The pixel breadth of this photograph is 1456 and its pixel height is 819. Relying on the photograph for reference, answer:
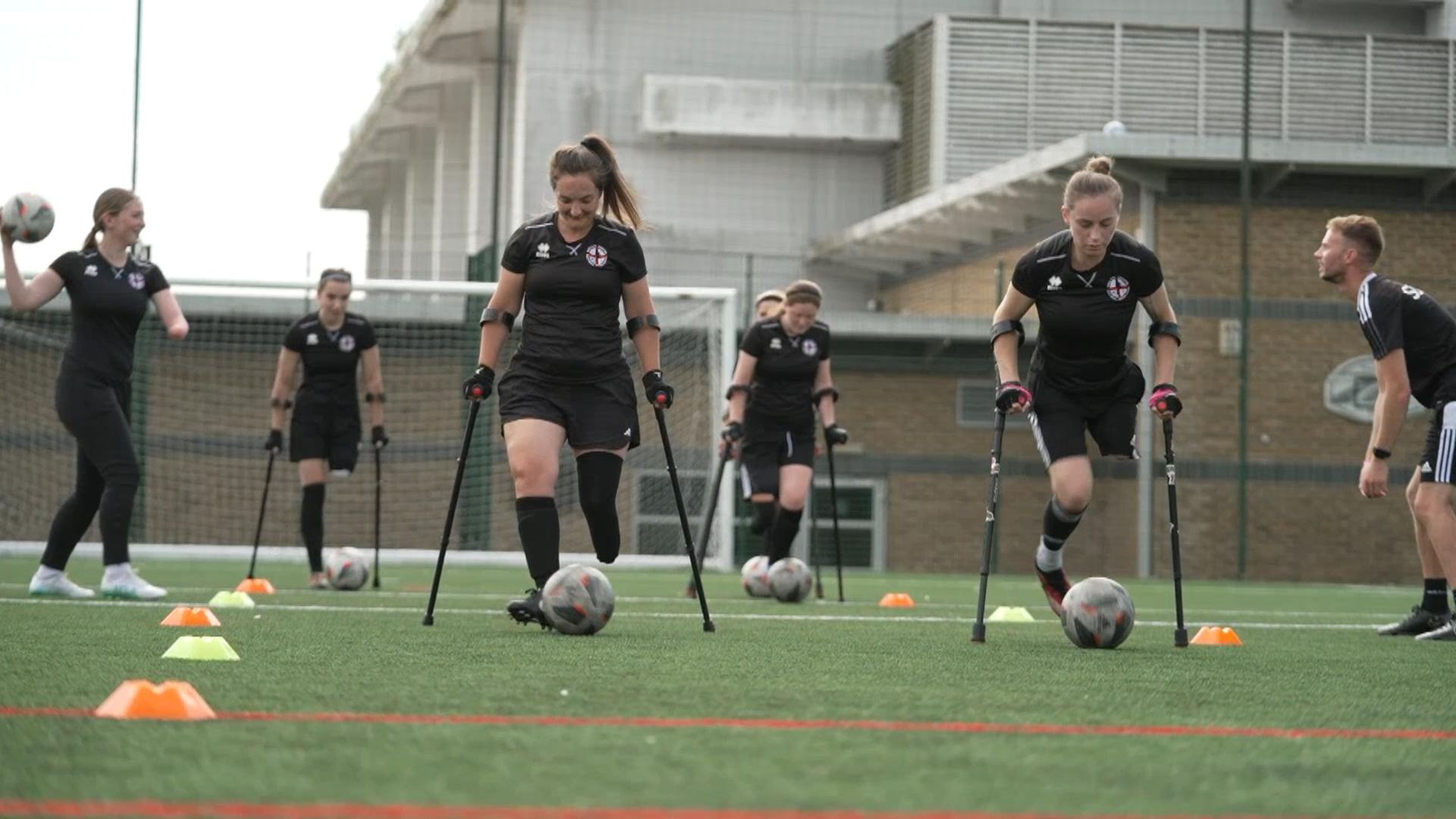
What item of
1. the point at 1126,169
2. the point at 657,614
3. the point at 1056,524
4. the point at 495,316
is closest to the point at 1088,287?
the point at 1056,524

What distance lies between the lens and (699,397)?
856 inches

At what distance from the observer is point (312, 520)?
1334 centimetres

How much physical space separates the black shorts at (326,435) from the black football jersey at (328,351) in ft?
0.19

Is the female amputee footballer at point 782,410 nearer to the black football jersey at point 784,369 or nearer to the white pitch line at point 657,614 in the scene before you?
the black football jersey at point 784,369

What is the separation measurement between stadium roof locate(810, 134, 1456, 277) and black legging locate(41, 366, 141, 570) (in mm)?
15321

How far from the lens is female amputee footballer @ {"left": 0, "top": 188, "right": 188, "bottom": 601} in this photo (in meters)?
10.0

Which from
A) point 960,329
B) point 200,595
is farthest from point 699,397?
point 200,595

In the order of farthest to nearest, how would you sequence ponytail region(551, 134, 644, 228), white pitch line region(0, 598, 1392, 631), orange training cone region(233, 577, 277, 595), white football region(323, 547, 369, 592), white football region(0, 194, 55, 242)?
white football region(323, 547, 369, 592) < orange training cone region(233, 577, 277, 595) < white pitch line region(0, 598, 1392, 631) < white football region(0, 194, 55, 242) < ponytail region(551, 134, 644, 228)

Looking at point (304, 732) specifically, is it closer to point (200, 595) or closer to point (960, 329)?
point (200, 595)

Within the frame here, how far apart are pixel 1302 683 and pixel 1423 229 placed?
20.7 m

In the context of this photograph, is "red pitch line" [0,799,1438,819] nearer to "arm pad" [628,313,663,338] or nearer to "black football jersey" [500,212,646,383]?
"black football jersey" [500,212,646,383]

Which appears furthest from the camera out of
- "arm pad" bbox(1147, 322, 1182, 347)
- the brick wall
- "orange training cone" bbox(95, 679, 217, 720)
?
the brick wall

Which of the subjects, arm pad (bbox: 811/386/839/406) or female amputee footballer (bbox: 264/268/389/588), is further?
arm pad (bbox: 811/386/839/406)

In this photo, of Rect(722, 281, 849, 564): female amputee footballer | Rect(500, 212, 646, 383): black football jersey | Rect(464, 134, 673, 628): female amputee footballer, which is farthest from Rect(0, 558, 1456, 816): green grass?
Rect(722, 281, 849, 564): female amputee footballer
